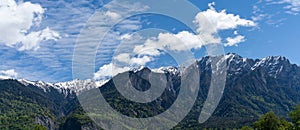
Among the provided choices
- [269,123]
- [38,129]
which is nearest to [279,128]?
[269,123]

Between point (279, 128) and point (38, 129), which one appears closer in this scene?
point (279, 128)

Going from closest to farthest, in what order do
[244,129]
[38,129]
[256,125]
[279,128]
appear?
[279,128], [256,125], [244,129], [38,129]

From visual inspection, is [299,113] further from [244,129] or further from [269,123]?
[244,129]

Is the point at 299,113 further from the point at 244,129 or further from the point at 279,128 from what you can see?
the point at 244,129

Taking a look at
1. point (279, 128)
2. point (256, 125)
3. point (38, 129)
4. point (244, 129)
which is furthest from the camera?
point (38, 129)

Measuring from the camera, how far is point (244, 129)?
316 ft

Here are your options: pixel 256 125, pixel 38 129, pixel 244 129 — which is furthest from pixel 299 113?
pixel 38 129

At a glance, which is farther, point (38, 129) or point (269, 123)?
point (38, 129)

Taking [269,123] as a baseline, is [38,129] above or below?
above

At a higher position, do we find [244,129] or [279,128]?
[244,129]

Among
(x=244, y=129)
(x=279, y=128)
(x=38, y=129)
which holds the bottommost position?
(x=279, y=128)

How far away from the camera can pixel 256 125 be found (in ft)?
257

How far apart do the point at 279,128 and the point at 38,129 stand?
7377 centimetres

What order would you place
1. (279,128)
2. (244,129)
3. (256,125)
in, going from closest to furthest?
(279,128) < (256,125) < (244,129)
